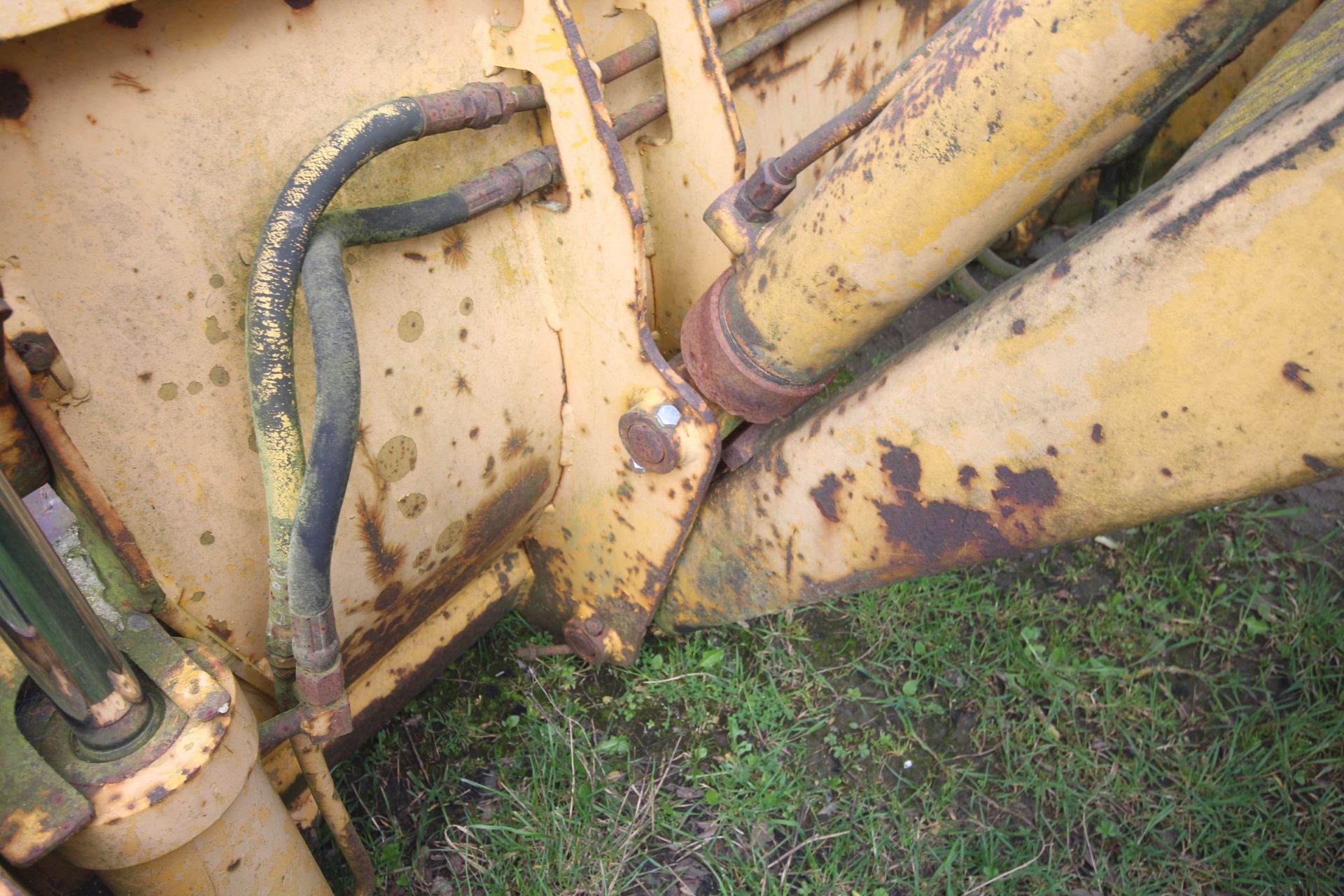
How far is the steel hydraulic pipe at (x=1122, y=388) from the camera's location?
32.5 inches

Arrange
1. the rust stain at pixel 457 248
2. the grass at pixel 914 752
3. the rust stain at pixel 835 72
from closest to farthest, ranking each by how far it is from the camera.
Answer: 1. the rust stain at pixel 457 248
2. the grass at pixel 914 752
3. the rust stain at pixel 835 72

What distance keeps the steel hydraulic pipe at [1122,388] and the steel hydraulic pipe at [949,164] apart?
0.09 metres

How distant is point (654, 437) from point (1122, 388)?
65 cm

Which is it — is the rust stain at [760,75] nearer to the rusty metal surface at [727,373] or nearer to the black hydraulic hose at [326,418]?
the rusty metal surface at [727,373]

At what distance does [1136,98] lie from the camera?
2.87 ft

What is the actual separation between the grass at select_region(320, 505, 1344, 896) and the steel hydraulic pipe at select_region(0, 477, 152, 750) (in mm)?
794

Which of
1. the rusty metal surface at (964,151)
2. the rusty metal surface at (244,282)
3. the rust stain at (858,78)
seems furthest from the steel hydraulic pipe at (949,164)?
the rust stain at (858,78)

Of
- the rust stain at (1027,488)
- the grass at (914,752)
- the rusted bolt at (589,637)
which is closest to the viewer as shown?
the rust stain at (1027,488)

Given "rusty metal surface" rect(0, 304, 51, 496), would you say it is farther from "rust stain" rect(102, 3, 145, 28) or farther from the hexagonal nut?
the hexagonal nut


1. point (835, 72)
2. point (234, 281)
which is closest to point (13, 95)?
point (234, 281)

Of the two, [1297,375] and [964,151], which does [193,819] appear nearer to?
[964,151]

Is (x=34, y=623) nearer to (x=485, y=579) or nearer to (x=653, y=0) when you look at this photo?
(x=485, y=579)

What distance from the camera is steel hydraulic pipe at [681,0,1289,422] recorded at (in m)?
0.84

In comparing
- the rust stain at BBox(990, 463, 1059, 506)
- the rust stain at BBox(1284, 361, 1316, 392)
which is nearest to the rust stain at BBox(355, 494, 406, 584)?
the rust stain at BBox(990, 463, 1059, 506)
